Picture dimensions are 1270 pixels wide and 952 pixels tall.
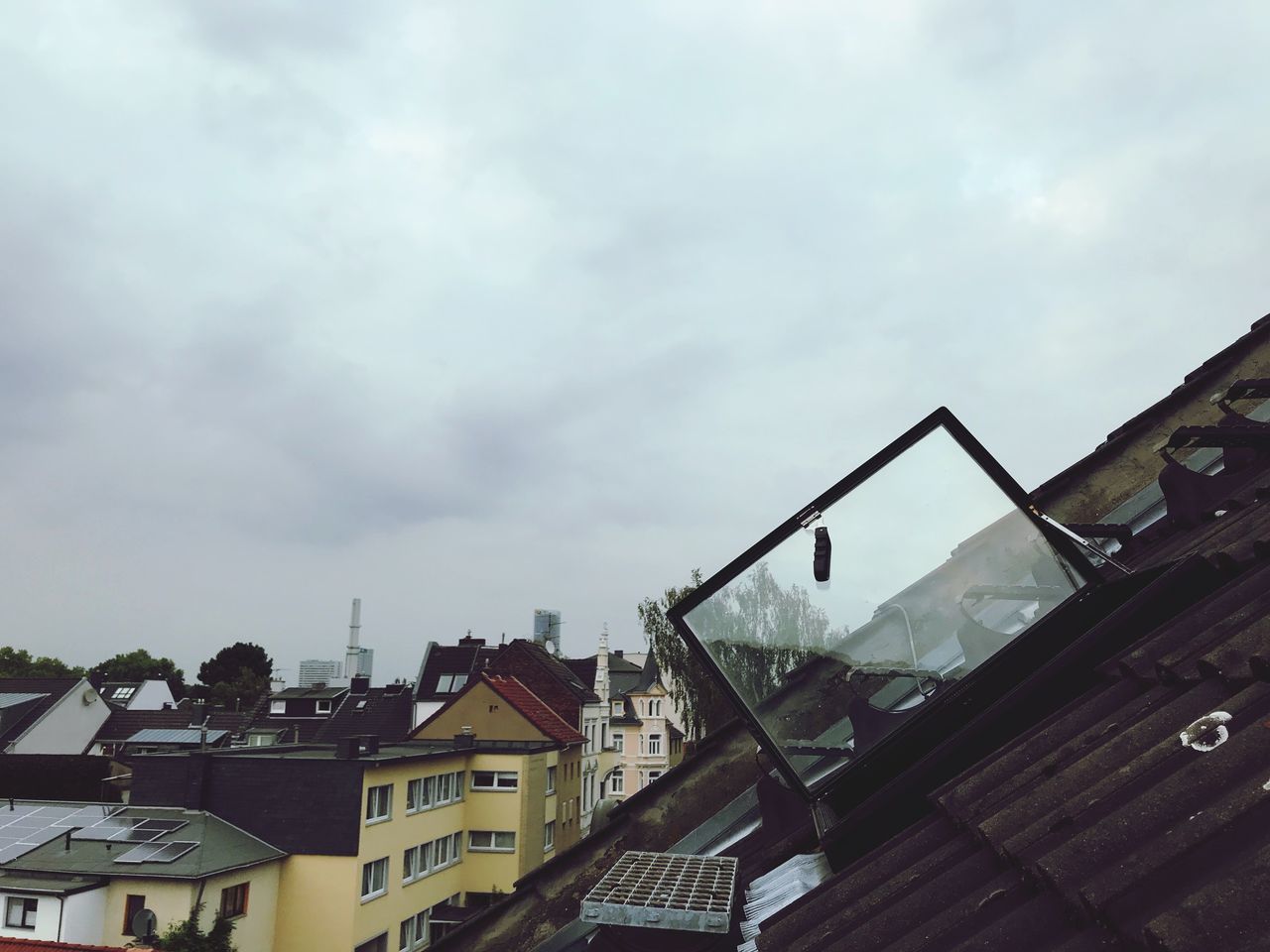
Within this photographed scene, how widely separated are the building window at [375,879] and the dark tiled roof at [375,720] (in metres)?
15.3

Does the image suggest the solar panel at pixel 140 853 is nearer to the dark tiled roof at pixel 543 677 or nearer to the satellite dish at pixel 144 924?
the satellite dish at pixel 144 924

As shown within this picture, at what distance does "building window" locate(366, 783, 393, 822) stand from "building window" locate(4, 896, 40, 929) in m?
8.40

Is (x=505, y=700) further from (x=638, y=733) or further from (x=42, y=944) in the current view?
(x=42, y=944)

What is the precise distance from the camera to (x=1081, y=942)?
1.33 metres

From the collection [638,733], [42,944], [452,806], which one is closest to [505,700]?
[452,806]

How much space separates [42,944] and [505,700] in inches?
1018

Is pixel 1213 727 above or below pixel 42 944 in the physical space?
above

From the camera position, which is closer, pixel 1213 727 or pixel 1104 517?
pixel 1213 727

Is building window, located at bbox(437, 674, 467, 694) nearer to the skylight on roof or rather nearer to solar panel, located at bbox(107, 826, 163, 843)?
solar panel, located at bbox(107, 826, 163, 843)

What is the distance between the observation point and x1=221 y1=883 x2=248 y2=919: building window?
21891mm

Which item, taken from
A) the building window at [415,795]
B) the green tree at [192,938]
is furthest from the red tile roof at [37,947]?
the building window at [415,795]

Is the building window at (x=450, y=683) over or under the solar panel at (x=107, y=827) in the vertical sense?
over

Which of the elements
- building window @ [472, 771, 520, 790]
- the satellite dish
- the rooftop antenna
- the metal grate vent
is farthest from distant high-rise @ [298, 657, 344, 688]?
the metal grate vent

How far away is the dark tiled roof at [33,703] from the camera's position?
153ft
